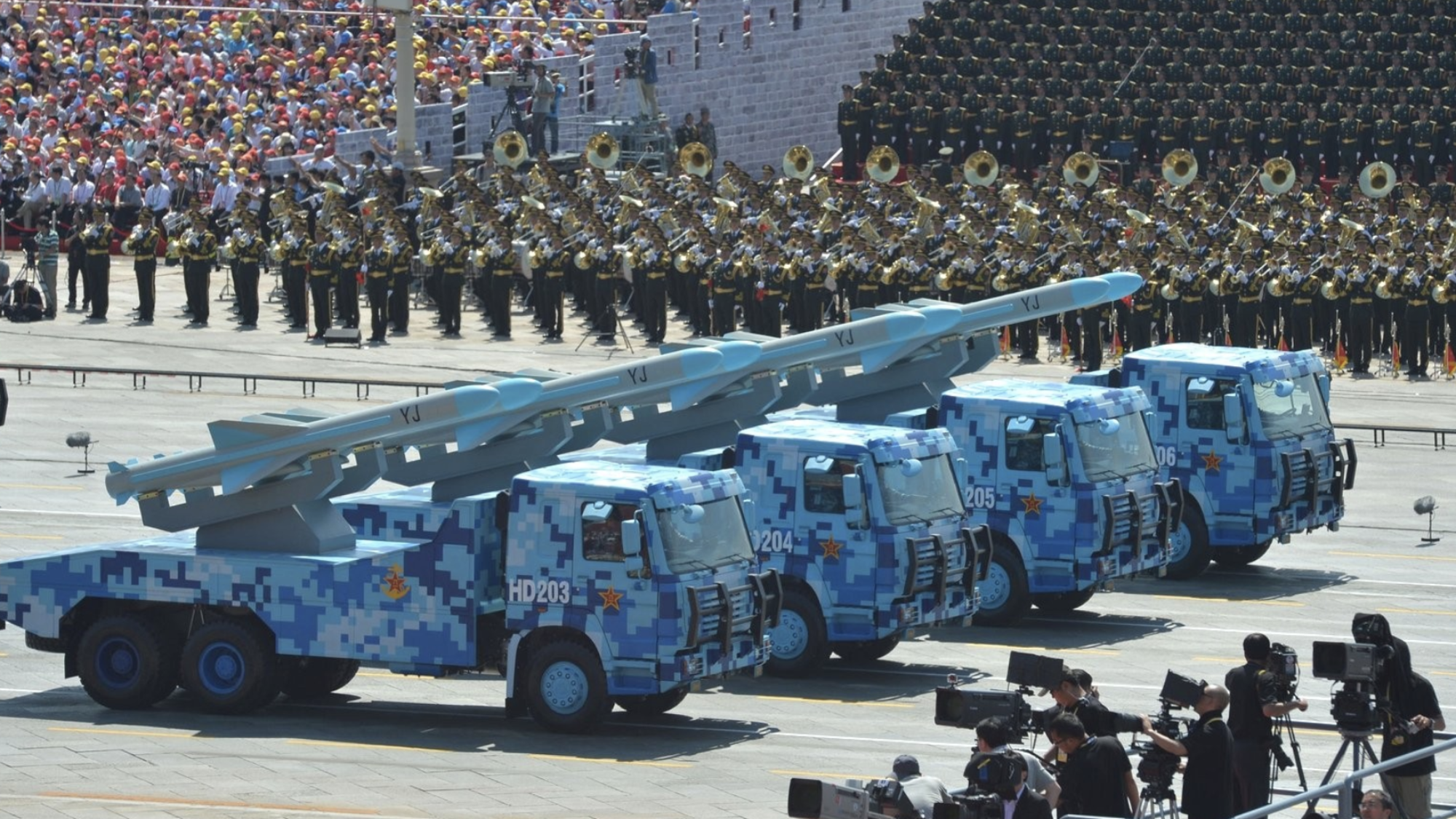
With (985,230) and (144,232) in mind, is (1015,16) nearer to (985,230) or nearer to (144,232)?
(985,230)

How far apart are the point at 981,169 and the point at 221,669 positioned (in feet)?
91.2

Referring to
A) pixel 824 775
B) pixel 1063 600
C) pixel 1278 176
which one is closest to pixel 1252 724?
pixel 824 775

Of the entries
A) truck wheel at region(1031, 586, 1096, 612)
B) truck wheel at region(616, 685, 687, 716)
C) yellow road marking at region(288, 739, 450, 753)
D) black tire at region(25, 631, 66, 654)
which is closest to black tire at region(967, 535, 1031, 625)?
truck wheel at region(1031, 586, 1096, 612)

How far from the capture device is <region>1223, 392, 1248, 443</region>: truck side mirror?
95.6 ft

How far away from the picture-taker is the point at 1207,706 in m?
16.0

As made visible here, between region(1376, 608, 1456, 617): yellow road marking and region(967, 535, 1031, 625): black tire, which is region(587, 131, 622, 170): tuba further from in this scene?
region(1376, 608, 1456, 617): yellow road marking

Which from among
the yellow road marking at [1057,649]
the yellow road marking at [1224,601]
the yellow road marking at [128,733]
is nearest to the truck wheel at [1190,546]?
the yellow road marking at [1224,601]

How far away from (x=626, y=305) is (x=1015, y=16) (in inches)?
512

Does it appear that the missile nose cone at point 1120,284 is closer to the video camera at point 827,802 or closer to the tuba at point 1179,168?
the video camera at point 827,802

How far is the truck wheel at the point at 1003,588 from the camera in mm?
26812

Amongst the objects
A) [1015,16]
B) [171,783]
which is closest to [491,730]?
[171,783]

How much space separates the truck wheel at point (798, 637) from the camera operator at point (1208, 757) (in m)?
8.50

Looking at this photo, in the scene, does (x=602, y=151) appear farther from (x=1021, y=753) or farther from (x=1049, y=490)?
(x=1021, y=753)

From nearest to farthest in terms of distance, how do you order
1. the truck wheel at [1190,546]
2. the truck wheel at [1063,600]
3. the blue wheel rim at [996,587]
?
1. the blue wheel rim at [996,587]
2. the truck wheel at [1063,600]
3. the truck wheel at [1190,546]
